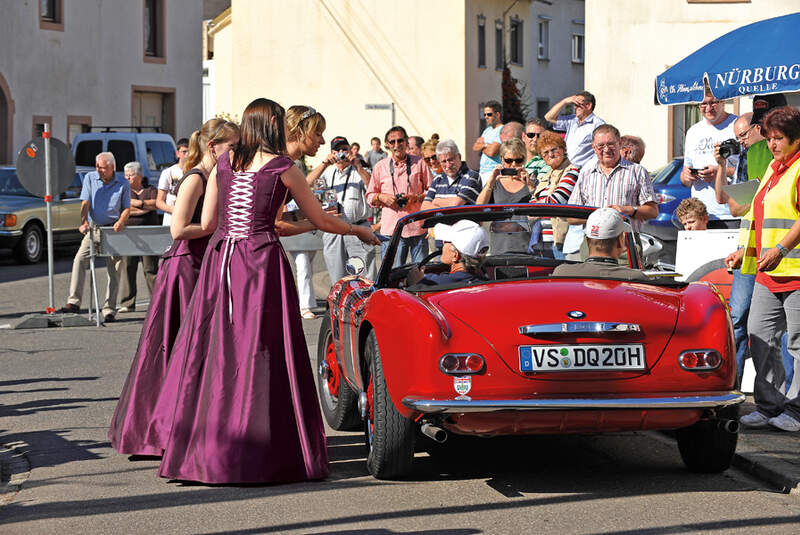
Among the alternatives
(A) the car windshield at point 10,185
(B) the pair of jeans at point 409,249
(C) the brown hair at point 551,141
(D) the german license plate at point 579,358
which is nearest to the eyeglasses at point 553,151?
(C) the brown hair at point 551,141

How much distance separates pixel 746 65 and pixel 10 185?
1646 centimetres

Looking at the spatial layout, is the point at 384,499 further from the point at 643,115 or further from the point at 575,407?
the point at 643,115

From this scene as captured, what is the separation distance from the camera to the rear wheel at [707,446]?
700 centimetres

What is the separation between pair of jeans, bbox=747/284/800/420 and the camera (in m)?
8.14

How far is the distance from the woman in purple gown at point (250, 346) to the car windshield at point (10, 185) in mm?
18593

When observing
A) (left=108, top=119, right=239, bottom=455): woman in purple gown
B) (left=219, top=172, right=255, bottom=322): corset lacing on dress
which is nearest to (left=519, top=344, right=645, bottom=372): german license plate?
(left=219, top=172, right=255, bottom=322): corset lacing on dress

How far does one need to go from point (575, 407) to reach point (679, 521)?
691 millimetres

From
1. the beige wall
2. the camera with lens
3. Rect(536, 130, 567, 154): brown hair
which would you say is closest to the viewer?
Rect(536, 130, 567, 154): brown hair

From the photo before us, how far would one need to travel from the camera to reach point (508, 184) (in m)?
11.8

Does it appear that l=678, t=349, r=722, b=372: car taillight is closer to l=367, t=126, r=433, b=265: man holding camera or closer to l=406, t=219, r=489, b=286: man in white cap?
l=406, t=219, r=489, b=286: man in white cap

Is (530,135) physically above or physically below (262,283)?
above

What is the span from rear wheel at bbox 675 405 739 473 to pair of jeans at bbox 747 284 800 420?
120cm

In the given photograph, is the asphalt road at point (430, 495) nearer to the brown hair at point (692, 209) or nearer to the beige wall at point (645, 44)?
the brown hair at point (692, 209)

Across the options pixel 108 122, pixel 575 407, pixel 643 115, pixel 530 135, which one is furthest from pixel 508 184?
pixel 108 122
